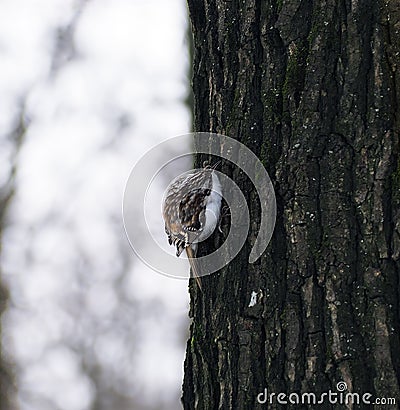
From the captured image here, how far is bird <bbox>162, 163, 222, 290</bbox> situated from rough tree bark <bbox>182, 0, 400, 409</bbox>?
13 centimetres

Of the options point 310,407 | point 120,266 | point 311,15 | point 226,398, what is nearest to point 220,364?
point 226,398

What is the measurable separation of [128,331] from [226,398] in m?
13.7

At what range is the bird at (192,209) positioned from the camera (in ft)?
6.82

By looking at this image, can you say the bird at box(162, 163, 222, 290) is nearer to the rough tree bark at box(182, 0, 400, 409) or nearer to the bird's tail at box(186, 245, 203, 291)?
the bird's tail at box(186, 245, 203, 291)

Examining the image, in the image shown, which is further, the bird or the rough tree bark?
the bird

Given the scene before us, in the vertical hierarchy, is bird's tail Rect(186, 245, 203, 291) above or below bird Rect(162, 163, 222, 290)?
below

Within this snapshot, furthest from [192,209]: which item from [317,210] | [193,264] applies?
[317,210]

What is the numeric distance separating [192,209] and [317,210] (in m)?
0.49

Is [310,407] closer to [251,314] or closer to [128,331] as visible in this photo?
[251,314]

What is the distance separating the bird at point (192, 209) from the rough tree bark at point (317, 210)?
0.13m

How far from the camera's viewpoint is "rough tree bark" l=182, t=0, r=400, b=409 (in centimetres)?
174

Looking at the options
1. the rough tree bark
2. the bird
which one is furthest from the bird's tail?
the rough tree bark

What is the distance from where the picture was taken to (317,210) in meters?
1.81

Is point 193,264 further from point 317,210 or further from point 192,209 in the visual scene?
point 317,210
